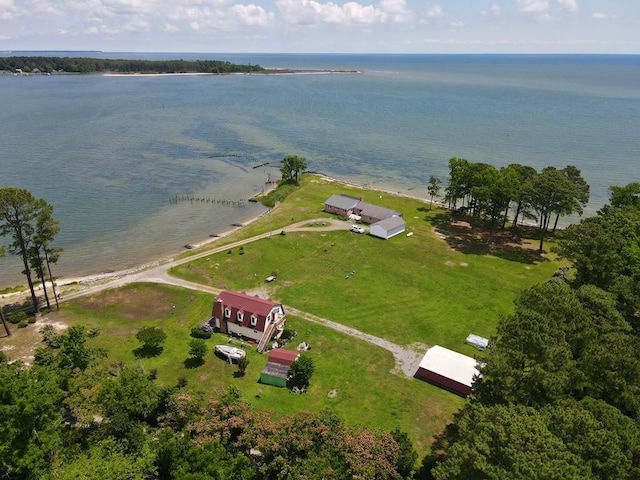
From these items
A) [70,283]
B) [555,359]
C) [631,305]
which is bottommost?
[70,283]

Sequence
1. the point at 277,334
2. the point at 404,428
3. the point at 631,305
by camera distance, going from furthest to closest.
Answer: the point at 277,334, the point at 631,305, the point at 404,428

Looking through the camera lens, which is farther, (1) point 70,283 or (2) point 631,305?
(1) point 70,283

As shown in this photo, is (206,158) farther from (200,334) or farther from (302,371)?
(302,371)

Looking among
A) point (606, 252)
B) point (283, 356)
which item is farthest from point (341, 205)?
point (606, 252)


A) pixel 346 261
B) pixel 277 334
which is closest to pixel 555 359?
pixel 277 334

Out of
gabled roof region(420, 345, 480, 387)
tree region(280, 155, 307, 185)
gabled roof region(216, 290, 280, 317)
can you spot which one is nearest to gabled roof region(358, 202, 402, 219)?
tree region(280, 155, 307, 185)

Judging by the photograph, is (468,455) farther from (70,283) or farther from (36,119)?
(36,119)

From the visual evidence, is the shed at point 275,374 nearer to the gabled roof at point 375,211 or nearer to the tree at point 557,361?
the tree at point 557,361
